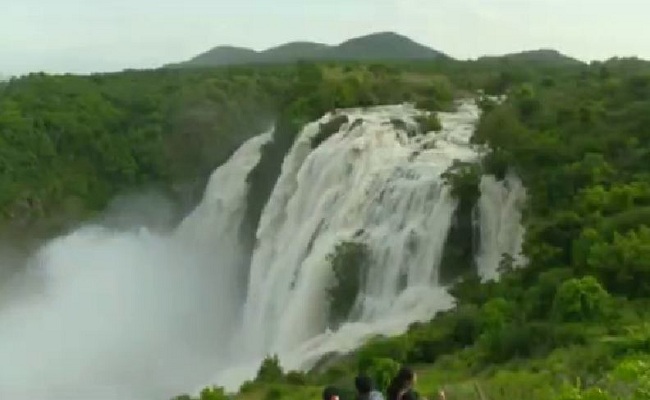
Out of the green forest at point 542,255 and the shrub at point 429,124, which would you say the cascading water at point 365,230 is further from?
the green forest at point 542,255

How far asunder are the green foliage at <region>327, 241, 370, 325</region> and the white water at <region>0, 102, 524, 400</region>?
0.60 ft

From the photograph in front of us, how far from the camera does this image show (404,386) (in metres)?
6.58

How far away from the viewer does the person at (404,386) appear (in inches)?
257

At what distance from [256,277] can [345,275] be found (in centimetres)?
582

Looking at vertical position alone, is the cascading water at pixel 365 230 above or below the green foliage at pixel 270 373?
above

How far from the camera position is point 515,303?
48.5 feet

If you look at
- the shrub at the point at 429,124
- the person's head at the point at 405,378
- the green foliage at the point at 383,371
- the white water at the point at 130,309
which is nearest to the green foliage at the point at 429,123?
the shrub at the point at 429,124

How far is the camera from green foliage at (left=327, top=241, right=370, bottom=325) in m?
18.2

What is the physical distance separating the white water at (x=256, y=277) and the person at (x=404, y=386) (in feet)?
31.2

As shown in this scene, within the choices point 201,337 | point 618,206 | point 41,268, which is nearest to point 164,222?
point 41,268

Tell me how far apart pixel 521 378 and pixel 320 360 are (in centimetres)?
593

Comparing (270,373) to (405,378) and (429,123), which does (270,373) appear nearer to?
(429,123)

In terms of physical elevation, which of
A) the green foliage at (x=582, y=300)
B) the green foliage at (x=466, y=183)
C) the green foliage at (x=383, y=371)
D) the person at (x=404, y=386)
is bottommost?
the person at (x=404, y=386)

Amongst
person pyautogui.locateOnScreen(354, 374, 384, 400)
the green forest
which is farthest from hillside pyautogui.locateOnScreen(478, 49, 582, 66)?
person pyautogui.locateOnScreen(354, 374, 384, 400)
